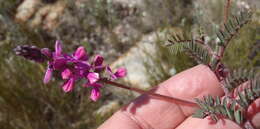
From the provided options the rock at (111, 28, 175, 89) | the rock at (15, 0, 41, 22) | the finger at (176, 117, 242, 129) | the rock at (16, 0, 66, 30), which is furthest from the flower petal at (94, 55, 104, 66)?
the rock at (15, 0, 41, 22)

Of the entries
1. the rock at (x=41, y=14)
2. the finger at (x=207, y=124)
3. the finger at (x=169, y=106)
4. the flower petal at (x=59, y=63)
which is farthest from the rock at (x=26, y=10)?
the flower petal at (x=59, y=63)

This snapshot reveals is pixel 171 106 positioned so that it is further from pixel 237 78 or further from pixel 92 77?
pixel 92 77

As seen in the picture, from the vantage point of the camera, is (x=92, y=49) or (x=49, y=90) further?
(x=92, y=49)

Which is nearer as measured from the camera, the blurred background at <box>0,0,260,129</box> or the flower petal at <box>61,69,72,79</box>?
the flower petal at <box>61,69,72,79</box>

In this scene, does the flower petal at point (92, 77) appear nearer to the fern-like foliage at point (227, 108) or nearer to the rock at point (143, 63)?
the fern-like foliage at point (227, 108)

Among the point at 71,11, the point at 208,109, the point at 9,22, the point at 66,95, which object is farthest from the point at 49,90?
the point at 208,109

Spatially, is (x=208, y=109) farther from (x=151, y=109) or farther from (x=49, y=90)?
(x=49, y=90)

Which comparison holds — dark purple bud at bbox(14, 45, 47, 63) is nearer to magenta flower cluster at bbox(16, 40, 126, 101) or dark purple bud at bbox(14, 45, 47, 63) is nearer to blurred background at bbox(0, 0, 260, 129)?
magenta flower cluster at bbox(16, 40, 126, 101)
